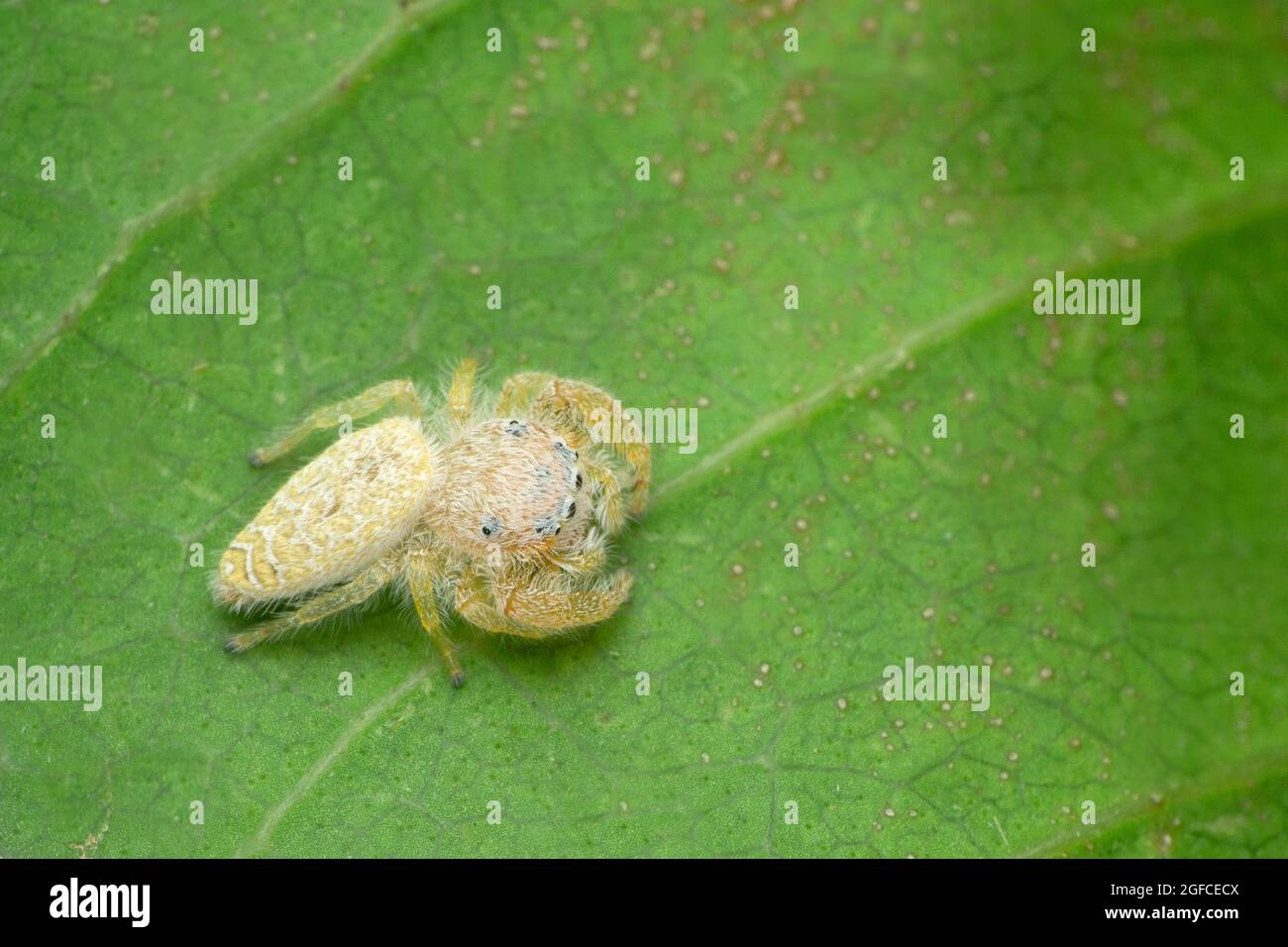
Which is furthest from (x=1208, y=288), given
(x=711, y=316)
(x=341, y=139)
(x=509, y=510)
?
(x=341, y=139)

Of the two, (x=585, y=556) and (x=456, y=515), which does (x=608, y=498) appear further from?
(x=456, y=515)

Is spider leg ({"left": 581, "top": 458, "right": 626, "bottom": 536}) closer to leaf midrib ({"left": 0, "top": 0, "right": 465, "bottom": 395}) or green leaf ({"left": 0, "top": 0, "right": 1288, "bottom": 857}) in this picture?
green leaf ({"left": 0, "top": 0, "right": 1288, "bottom": 857})

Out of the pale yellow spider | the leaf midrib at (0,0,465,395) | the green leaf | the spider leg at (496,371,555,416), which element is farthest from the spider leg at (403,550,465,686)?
the leaf midrib at (0,0,465,395)

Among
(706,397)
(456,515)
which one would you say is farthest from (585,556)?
(706,397)

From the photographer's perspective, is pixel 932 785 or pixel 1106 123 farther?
pixel 1106 123

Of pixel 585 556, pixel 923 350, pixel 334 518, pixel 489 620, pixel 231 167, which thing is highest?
pixel 231 167

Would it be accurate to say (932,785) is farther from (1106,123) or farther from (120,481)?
(120,481)

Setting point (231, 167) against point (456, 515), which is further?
point (456, 515)
